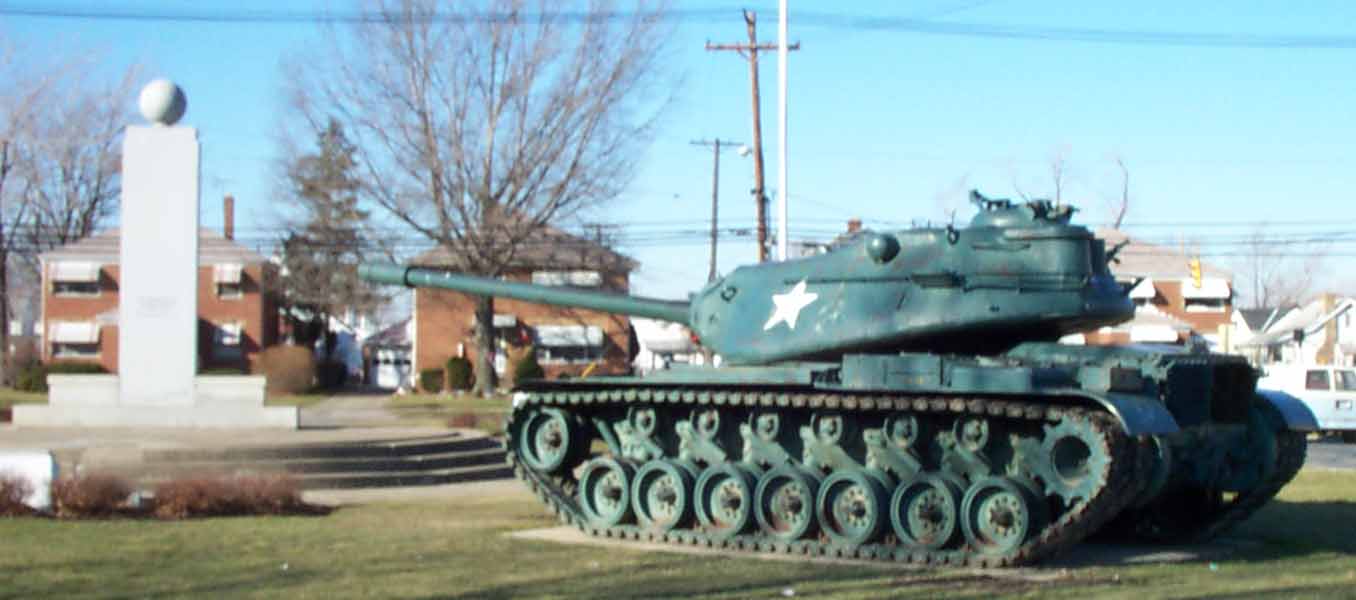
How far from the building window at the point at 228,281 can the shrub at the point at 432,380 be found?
8.83 metres

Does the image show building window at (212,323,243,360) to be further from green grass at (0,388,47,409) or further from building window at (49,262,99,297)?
green grass at (0,388,47,409)

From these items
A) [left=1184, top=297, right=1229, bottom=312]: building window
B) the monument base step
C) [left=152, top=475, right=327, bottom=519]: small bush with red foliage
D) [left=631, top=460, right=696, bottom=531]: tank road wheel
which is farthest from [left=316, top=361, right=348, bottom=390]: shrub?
[left=631, top=460, right=696, bottom=531]: tank road wheel

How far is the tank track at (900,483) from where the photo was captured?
1223 cm

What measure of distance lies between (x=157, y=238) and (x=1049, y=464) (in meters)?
17.1

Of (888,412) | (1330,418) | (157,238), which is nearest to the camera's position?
(888,412)

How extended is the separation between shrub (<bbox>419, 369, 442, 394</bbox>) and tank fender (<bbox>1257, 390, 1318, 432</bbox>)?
46.6m

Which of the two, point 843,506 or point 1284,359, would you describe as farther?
point 1284,359

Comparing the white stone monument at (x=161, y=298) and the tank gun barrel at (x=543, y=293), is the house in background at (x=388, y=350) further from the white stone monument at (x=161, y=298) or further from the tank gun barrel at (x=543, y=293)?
the tank gun barrel at (x=543, y=293)

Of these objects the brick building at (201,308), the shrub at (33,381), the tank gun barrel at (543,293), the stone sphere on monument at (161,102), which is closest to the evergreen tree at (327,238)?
the brick building at (201,308)

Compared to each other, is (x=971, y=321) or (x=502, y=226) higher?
(x=502, y=226)

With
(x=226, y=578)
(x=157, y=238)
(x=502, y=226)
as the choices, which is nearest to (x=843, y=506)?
(x=226, y=578)

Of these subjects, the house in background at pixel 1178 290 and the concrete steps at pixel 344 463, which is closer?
the concrete steps at pixel 344 463

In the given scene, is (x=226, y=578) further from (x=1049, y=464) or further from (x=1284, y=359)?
(x=1284, y=359)

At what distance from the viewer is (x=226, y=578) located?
462 inches
